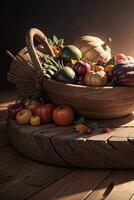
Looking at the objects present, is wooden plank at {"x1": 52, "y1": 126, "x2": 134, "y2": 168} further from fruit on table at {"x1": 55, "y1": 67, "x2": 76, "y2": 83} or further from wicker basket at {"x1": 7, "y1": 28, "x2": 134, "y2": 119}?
fruit on table at {"x1": 55, "y1": 67, "x2": 76, "y2": 83}

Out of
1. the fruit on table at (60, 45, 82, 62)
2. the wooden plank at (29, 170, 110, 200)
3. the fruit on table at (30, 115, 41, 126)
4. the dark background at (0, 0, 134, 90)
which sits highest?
the dark background at (0, 0, 134, 90)

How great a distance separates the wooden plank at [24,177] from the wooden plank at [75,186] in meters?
0.03

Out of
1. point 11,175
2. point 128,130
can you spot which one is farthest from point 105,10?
point 11,175

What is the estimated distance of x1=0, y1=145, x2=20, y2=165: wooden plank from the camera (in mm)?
1763

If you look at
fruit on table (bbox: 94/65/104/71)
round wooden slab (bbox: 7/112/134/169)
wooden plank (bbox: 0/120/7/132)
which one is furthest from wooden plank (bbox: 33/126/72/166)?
wooden plank (bbox: 0/120/7/132)

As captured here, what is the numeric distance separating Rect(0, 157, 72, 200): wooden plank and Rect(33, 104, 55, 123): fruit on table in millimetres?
201

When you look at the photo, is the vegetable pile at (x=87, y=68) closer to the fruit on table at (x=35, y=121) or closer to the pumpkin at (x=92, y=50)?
the pumpkin at (x=92, y=50)

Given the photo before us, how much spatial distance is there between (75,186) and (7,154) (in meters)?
0.43

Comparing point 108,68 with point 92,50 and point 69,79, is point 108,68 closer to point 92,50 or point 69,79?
point 69,79

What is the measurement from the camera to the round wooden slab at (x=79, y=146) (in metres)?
1.58

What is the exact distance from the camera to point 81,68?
1907 mm

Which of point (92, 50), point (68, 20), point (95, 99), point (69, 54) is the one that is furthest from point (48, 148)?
point (68, 20)

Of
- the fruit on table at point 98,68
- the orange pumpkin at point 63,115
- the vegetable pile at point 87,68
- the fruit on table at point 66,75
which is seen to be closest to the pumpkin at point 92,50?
the vegetable pile at point 87,68

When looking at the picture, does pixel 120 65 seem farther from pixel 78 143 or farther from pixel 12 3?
pixel 12 3
